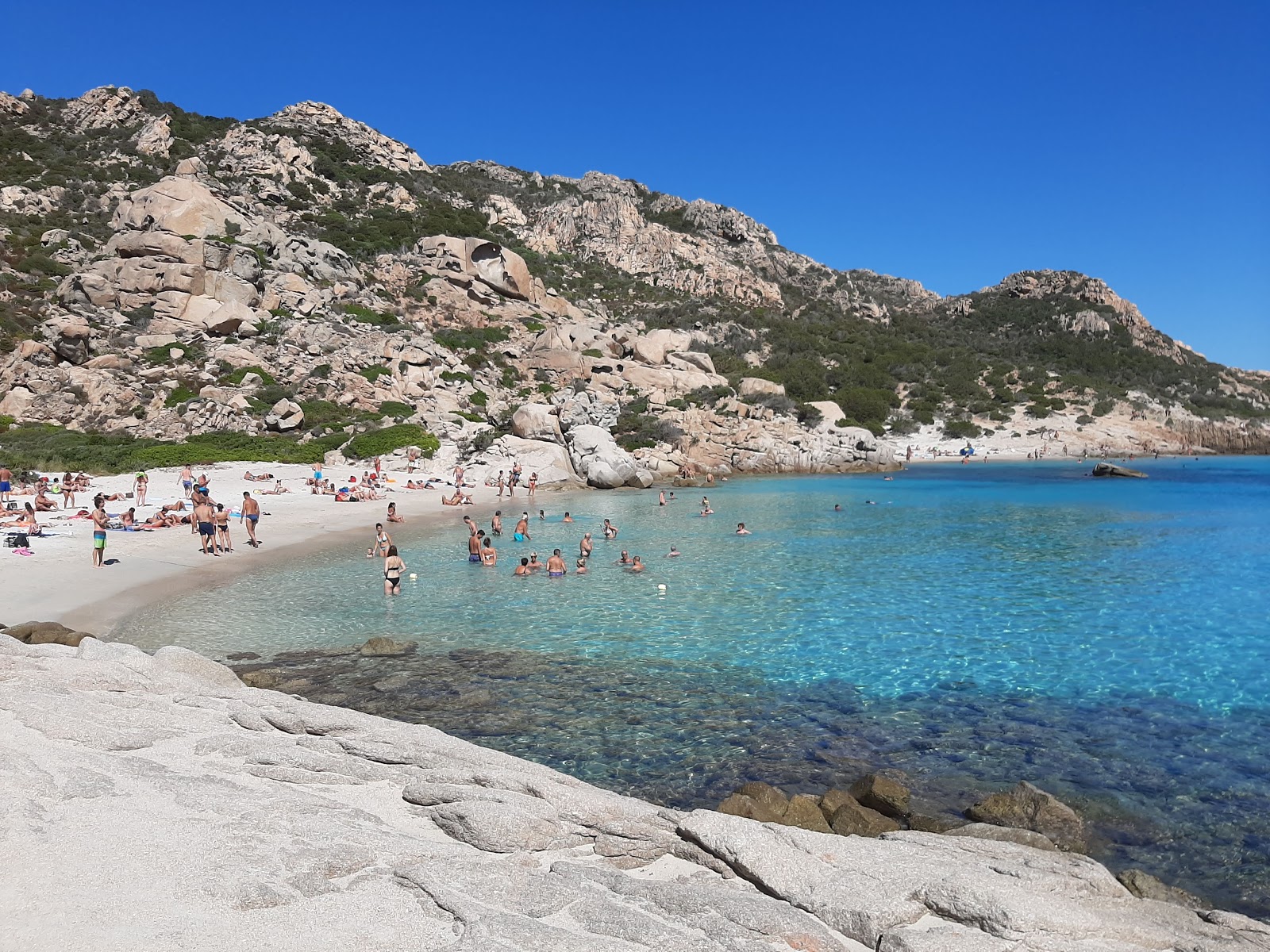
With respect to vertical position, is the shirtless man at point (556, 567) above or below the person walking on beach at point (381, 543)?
below

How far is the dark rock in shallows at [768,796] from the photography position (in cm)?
648

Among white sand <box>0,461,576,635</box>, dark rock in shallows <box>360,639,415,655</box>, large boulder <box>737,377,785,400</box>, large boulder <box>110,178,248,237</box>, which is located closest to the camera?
dark rock in shallows <box>360,639,415,655</box>

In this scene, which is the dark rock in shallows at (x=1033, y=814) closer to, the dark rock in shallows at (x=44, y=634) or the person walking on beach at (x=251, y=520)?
the dark rock in shallows at (x=44, y=634)

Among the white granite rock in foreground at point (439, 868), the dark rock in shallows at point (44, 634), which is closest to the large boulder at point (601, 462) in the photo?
the dark rock in shallows at point (44, 634)

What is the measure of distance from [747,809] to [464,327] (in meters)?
55.1

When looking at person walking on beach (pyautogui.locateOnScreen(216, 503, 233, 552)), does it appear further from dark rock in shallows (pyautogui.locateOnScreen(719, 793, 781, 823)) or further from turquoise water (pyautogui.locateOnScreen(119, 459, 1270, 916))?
dark rock in shallows (pyautogui.locateOnScreen(719, 793, 781, 823))

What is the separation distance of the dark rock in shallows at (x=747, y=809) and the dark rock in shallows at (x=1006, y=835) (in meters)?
1.44

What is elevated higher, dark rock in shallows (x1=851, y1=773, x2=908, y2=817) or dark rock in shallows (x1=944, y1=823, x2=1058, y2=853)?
dark rock in shallows (x1=944, y1=823, x2=1058, y2=853)

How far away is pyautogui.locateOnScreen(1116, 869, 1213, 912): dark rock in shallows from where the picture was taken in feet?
17.9

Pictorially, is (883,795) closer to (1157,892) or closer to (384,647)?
(1157,892)

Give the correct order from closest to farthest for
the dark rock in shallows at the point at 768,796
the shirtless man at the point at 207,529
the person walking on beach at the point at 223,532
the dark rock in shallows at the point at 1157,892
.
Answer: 1. the dark rock in shallows at the point at 1157,892
2. the dark rock in shallows at the point at 768,796
3. the shirtless man at the point at 207,529
4. the person walking on beach at the point at 223,532

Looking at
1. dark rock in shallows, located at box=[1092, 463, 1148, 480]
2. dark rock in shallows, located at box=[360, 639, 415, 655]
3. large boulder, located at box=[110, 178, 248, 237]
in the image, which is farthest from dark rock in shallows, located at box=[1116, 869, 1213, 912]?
large boulder, located at box=[110, 178, 248, 237]

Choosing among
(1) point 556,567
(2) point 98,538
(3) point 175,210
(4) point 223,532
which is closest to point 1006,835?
(1) point 556,567

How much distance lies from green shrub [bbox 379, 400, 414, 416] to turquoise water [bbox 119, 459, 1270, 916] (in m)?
20.8
